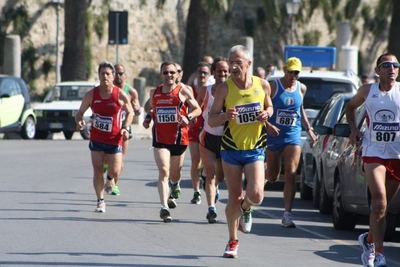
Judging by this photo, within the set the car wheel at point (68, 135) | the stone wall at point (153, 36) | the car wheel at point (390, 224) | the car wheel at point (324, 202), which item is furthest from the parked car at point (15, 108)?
the car wheel at point (390, 224)

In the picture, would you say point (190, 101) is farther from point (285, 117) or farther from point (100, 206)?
point (100, 206)

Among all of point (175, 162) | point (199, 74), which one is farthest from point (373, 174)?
point (199, 74)

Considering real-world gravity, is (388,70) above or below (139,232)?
above

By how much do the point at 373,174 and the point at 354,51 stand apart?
82.0ft

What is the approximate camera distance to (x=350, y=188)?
1124 centimetres

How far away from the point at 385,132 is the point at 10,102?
19814 millimetres

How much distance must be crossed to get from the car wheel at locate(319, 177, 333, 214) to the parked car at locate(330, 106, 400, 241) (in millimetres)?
924

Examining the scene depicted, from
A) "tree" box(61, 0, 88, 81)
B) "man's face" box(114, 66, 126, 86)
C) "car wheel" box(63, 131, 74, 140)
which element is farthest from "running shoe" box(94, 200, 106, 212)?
"tree" box(61, 0, 88, 81)

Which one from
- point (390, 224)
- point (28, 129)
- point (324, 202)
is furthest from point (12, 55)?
point (390, 224)

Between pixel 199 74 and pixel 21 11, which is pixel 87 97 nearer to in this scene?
pixel 199 74

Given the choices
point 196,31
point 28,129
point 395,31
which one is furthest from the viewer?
point 196,31

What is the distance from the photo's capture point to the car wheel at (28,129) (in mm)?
28672

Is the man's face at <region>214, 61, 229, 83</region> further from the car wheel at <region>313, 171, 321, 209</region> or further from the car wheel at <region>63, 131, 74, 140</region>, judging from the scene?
the car wheel at <region>63, 131, 74, 140</region>

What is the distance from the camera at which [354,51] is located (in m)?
33.5
